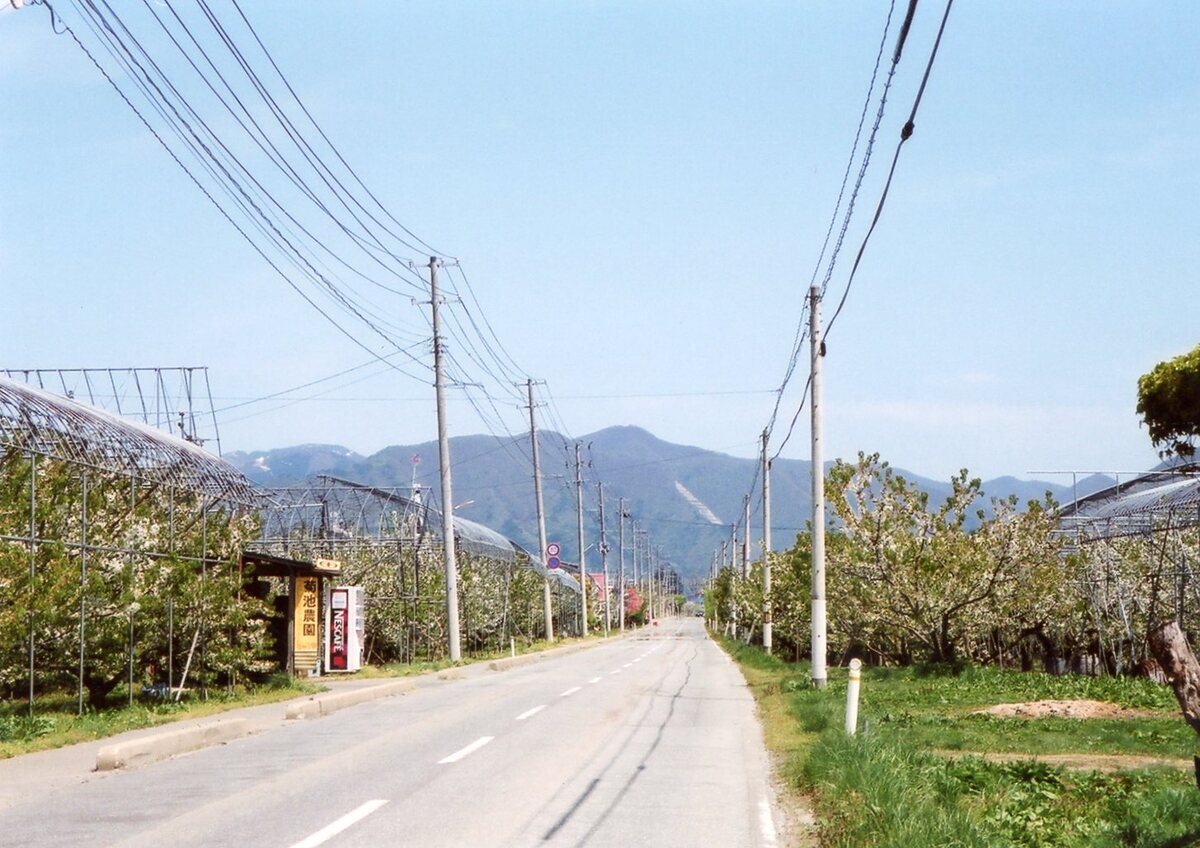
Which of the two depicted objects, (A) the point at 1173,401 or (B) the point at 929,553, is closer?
(A) the point at 1173,401

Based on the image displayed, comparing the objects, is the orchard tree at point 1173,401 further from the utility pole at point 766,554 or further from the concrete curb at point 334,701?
the utility pole at point 766,554

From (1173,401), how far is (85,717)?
16.6 metres

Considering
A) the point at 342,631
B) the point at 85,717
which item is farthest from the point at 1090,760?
the point at 342,631

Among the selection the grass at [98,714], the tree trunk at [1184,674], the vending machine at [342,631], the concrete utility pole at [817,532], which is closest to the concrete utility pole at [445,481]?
the vending machine at [342,631]

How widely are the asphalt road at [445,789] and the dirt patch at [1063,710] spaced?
4132 mm

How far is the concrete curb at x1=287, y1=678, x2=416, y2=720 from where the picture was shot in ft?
73.5

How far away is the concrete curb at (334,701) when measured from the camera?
22406mm

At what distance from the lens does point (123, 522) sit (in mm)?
22766

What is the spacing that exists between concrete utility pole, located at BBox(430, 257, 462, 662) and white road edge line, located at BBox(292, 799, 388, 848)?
1120 inches

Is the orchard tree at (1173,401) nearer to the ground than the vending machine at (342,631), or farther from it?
farther from it

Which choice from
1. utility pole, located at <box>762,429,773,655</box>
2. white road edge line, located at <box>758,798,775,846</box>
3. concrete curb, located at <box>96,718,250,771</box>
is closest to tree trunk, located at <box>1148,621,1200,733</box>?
white road edge line, located at <box>758,798,775,846</box>

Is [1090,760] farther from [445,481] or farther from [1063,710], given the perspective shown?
[445,481]

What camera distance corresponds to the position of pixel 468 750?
16.4 m

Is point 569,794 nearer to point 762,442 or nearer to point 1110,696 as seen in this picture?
point 1110,696
